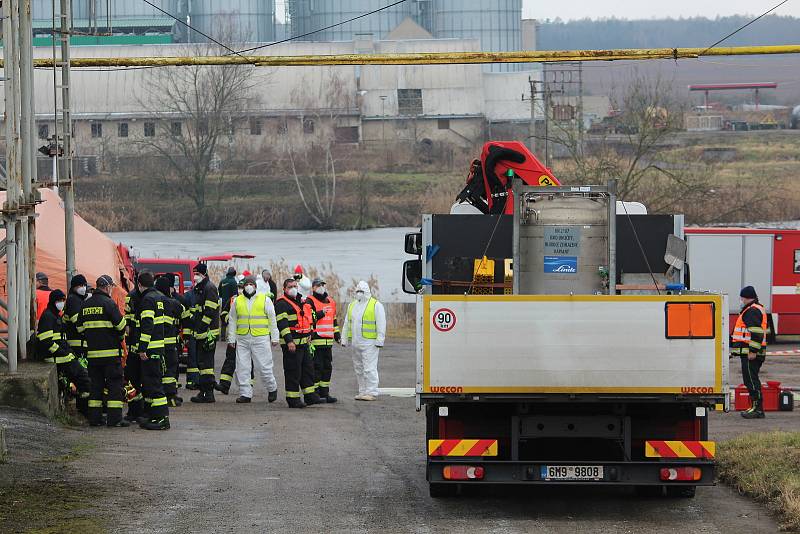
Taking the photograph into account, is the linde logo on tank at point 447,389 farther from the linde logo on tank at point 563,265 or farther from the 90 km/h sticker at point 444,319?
the linde logo on tank at point 563,265

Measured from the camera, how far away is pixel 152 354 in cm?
1428

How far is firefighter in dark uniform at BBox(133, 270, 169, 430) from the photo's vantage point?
46.6 ft

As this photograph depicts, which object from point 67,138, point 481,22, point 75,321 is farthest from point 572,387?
point 481,22

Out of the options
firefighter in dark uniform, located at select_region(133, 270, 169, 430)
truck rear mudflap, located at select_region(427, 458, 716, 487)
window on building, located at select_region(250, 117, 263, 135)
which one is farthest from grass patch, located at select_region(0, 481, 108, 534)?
window on building, located at select_region(250, 117, 263, 135)

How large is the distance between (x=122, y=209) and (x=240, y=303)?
1809 inches

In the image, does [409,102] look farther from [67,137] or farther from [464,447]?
[464,447]

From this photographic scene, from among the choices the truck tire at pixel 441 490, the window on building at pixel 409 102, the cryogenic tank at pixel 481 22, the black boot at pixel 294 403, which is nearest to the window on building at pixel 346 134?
the window on building at pixel 409 102

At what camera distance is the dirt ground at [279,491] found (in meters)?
9.54

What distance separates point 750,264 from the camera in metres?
27.2

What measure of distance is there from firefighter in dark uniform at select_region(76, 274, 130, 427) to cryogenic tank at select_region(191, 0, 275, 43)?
280 ft

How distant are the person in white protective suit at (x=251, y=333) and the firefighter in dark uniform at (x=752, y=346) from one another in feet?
20.2

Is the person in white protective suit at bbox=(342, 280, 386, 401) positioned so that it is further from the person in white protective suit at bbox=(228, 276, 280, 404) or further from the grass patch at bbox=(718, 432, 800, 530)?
the grass patch at bbox=(718, 432, 800, 530)

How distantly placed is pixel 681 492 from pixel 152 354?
20.9ft

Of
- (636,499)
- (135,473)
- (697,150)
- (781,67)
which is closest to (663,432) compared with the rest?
(636,499)
